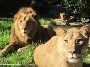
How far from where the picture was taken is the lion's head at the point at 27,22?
644 centimetres

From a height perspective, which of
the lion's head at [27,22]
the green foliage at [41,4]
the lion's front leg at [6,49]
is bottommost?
the lion's front leg at [6,49]

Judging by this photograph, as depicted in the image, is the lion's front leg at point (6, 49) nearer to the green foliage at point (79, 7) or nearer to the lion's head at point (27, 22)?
the lion's head at point (27, 22)

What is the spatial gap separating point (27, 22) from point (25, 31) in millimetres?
218

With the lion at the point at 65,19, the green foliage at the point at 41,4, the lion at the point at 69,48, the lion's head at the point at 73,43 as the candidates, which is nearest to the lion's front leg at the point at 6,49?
the lion at the point at 69,48

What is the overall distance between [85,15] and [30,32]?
6.93 metres

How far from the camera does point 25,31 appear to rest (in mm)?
6430

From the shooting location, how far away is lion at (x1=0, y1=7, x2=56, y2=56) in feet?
21.3

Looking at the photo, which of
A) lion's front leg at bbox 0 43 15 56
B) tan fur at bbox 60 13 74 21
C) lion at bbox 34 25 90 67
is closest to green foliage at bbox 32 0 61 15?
tan fur at bbox 60 13 74 21

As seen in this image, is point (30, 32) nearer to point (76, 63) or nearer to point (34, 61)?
point (34, 61)

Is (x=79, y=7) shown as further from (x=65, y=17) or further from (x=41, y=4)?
(x=41, y=4)

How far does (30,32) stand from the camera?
21.9 feet

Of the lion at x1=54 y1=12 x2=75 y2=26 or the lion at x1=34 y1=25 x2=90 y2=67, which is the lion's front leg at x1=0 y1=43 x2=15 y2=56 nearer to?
the lion at x1=34 y1=25 x2=90 y2=67

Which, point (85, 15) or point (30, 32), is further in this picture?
→ point (85, 15)

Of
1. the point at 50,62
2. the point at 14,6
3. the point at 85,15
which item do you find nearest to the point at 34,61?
the point at 50,62
